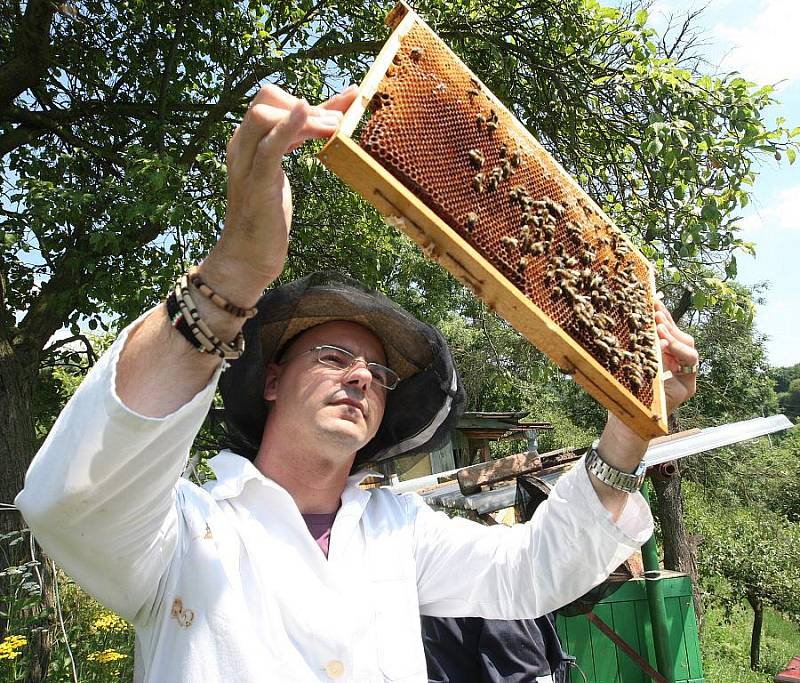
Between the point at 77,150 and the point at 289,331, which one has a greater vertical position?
the point at 77,150

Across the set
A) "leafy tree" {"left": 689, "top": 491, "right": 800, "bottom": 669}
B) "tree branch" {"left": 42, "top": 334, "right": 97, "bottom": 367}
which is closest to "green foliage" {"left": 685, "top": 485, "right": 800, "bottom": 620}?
"leafy tree" {"left": 689, "top": 491, "right": 800, "bottom": 669}

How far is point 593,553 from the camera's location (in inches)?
79.2

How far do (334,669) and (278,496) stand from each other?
49 centimetres

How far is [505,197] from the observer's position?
5.98 feet

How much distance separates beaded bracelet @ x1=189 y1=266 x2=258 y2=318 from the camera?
50.5 inches

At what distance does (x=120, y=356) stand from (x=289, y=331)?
1.14 metres

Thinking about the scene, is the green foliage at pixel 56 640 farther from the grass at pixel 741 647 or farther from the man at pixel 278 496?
the grass at pixel 741 647

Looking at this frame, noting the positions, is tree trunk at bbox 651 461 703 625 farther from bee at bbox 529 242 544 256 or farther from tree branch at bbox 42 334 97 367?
bee at bbox 529 242 544 256

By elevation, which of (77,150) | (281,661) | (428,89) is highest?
(77,150)

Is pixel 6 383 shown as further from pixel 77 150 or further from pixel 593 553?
pixel 593 553

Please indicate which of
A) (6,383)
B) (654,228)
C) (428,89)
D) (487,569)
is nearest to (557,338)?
(428,89)

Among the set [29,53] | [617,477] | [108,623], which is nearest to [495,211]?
[617,477]

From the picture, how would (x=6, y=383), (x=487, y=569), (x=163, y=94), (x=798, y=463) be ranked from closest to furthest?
(x=487, y=569), (x=6, y=383), (x=163, y=94), (x=798, y=463)

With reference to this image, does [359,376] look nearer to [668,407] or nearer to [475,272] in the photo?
[475,272]
